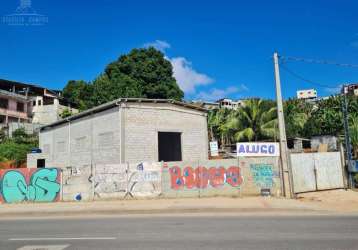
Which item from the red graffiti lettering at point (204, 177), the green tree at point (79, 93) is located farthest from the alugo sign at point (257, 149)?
the green tree at point (79, 93)

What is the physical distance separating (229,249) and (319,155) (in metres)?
14.0

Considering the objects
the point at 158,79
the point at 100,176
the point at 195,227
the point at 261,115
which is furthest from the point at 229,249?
the point at 158,79

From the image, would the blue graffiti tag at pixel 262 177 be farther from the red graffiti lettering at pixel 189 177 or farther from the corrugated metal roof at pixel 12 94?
the corrugated metal roof at pixel 12 94

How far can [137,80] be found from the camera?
47.1 meters

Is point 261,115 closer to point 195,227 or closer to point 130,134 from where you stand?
point 130,134

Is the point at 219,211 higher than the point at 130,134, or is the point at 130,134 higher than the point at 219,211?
the point at 130,134

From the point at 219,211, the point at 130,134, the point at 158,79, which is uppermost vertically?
the point at 158,79

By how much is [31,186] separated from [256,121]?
23.0 metres

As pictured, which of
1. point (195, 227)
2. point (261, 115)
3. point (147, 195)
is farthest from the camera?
point (261, 115)

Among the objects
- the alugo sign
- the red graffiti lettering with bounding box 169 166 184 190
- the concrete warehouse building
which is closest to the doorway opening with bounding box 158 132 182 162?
the concrete warehouse building

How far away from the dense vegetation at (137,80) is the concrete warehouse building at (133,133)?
59.3 ft

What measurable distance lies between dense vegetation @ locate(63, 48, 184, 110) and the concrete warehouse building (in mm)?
18086

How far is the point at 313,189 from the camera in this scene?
18.2 metres

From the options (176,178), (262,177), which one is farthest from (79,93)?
(262,177)
